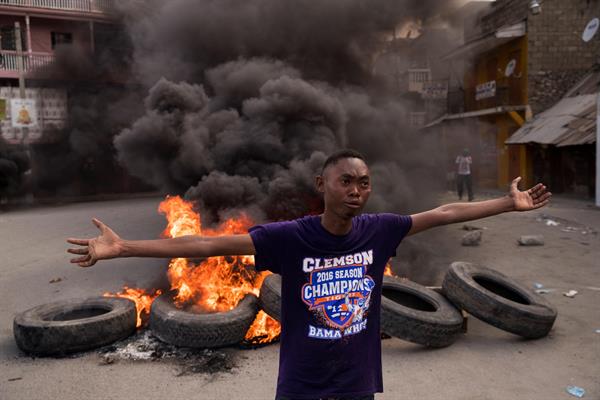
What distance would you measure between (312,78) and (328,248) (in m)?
10.0

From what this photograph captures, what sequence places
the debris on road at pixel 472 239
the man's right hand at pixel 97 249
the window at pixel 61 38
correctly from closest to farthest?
the man's right hand at pixel 97 249 < the debris on road at pixel 472 239 < the window at pixel 61 38

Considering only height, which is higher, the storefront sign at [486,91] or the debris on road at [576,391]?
the storefront sign at [486,91]

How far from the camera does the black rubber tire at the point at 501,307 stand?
16.7ft

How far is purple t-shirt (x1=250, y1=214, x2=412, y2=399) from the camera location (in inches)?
85.5

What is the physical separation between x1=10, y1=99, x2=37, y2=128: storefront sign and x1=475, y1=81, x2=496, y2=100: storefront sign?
21.4 metres

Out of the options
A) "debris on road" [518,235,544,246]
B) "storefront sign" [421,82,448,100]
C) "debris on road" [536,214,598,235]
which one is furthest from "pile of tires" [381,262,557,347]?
"storefront sign" [421,82,448,100]

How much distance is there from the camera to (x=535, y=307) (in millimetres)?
5246

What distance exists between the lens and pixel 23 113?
2156cm

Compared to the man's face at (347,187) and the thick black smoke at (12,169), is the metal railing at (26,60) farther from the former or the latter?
the man's face at (347,187)

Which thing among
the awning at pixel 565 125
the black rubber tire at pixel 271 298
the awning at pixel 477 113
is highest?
the awning at pixel 477 113

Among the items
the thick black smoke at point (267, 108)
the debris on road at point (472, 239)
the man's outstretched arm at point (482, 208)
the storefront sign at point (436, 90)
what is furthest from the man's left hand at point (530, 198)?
the storefront sign at point (436, 90)

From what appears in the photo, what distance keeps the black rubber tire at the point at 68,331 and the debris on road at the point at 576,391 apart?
4.44 metres

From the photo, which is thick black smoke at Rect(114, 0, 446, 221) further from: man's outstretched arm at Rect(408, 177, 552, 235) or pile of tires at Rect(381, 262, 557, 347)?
man's outstretched arm at Rect(408, 177, 552, 235)

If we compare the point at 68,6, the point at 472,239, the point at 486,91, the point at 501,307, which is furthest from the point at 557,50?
the point at 68,6
